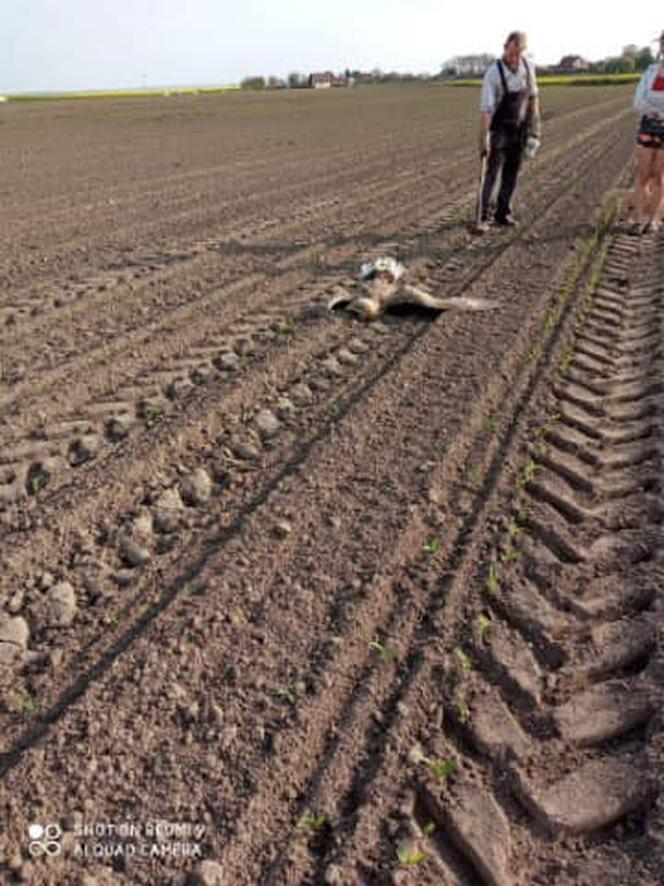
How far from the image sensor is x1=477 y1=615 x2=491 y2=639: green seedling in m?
2.50

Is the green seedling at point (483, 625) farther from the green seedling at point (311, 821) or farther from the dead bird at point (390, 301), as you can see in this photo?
the dead bird at point (390, 301)

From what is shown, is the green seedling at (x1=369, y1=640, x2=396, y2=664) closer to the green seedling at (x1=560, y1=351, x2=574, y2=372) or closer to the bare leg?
the green seedling at (x1=560, y1=351, x2=574, y2=372)

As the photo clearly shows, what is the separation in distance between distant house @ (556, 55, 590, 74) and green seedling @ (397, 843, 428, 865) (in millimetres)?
98601

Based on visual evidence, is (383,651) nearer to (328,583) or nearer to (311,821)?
(328,583)

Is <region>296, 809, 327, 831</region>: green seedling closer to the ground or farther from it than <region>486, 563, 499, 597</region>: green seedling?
farther from it

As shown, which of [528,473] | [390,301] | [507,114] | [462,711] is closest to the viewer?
[462,711]

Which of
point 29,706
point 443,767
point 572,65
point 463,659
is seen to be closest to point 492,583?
point 463,659

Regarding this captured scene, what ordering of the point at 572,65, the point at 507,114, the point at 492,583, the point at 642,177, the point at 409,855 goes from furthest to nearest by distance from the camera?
the point at 572,65 < the point at 642,177 < the point at 507,114 < the point at 492,583 < the point at 409,855

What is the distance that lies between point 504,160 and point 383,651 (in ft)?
23.5

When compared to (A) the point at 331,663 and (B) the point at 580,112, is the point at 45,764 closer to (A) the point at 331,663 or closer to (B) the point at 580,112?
(A) the point at 331,663

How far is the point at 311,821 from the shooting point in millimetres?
1895

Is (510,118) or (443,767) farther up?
(510,118)

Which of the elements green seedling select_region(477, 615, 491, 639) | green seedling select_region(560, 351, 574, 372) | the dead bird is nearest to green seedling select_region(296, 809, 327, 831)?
green seedling select_region(477, 615, 491, 639)

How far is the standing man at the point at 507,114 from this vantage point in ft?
23.8
